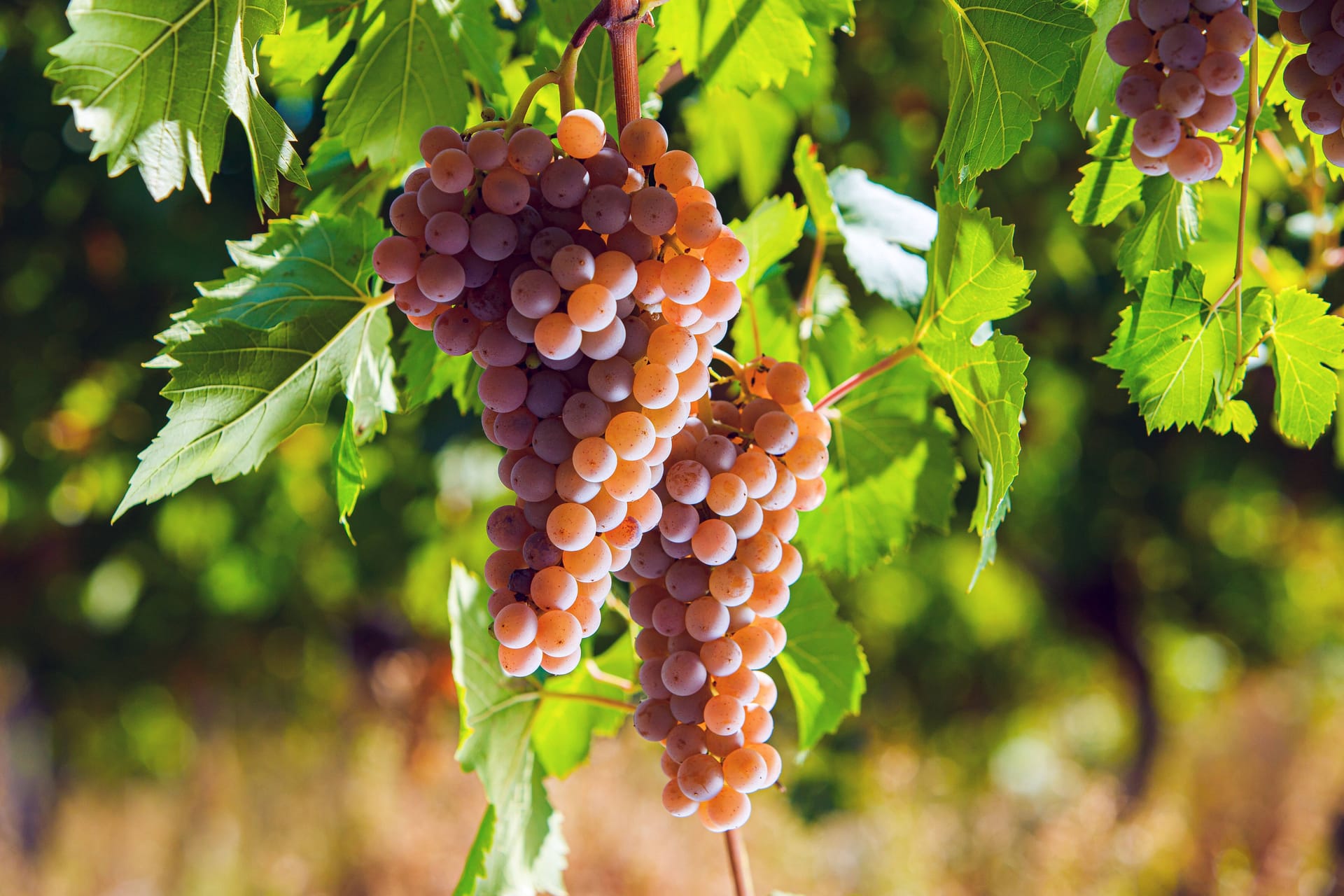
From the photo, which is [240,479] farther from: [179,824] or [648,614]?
[179,824]

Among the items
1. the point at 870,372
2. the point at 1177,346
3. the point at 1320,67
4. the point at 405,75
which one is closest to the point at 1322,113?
the point at 1320,67

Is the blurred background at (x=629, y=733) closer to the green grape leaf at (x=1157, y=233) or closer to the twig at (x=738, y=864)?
the green grape leaf at (x=1157, y=233)

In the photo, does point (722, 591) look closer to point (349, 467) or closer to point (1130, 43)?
point (349, 467)

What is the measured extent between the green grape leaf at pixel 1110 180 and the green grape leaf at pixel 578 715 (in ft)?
1.43

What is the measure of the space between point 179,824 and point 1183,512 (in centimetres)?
397

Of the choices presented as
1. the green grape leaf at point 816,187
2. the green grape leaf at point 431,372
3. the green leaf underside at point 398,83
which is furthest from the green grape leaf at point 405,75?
the green grape leaf at point 816,187

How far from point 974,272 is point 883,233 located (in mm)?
219

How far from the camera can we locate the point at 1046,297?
66.7 inches

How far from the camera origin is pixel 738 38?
600 mm

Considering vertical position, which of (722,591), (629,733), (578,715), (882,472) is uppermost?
(722,591)

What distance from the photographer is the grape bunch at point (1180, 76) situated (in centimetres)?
42

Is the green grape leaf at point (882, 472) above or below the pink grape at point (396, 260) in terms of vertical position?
below

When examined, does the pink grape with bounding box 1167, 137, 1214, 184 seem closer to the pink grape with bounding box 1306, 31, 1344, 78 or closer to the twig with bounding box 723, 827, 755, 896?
the pink grape with bounding box 1306, 31, 1344, 78

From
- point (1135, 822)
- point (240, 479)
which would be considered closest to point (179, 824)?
point (240, 479)
